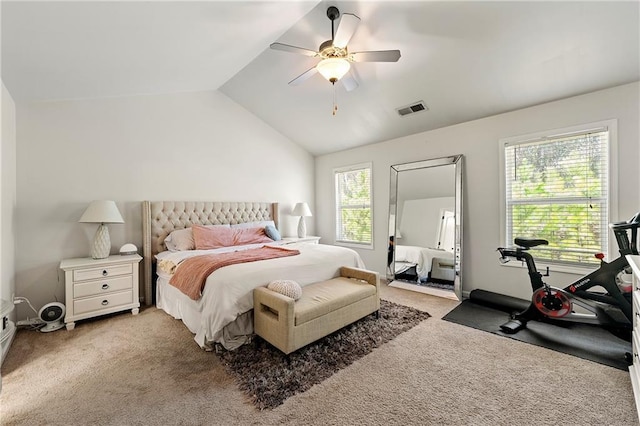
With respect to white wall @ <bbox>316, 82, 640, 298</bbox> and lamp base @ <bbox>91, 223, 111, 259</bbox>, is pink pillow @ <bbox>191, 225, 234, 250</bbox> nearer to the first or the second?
lamp base @ <bbox>91, 223, 111, 259</bbox>

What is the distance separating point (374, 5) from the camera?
7.85ft

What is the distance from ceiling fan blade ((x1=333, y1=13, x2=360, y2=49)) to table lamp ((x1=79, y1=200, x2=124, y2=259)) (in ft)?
9.90

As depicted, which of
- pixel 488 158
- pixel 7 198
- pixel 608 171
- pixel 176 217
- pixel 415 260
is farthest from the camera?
pixel 415 260

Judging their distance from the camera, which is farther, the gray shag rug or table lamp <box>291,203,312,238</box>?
table lamp <box>291,203,312,238</box>

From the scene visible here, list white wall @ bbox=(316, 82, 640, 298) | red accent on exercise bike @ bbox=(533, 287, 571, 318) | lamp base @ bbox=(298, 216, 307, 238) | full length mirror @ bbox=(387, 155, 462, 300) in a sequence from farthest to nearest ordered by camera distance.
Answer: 1. lamp base @ bbox=(298, 216, 307, 238)
2. full length mirror @ bbox=(387, 155, 462, 300)
3. white wall @ bbox=(316, 82, 640, 298)
4. red accent on exercise bike @ bbox=(533, 287, 571, 318)

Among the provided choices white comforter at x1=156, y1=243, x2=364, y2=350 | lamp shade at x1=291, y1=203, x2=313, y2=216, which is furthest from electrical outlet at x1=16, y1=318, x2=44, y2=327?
lamp shade at x1=291, y1=203, x2=313, y2=216

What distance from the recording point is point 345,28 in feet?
7.12

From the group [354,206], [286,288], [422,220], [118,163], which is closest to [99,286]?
[118,163]

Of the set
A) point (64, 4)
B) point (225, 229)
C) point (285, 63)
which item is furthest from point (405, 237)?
point (64, 4)

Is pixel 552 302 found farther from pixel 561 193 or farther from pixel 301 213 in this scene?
pixel 301 213

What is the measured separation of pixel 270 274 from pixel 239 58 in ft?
8.32

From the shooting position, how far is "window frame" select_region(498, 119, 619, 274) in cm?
275

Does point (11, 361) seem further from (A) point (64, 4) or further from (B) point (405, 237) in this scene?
(B) point (405, 237)

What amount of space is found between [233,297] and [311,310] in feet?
2.20
